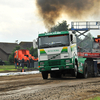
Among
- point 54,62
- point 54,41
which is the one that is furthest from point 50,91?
point 54,41

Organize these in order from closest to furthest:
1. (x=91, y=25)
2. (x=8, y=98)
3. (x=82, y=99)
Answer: (x=82, y=99)
(x=8, y=98)
(x=91, y=25)

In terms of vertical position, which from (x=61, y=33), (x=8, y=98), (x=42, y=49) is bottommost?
(x=8, y=98)

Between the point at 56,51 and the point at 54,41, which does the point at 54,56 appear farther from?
the point at 54,41

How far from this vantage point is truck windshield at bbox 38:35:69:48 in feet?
52.4

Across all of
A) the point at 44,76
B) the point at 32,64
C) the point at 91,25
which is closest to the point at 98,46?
the point at 44,76

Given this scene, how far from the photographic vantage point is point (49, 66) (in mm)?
16312

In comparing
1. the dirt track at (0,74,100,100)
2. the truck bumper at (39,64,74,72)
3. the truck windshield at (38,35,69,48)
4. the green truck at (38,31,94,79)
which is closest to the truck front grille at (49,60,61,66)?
the green truck at (38,31,94,79)

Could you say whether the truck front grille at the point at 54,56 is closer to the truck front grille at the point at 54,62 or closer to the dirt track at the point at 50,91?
the truck front grille at the point at 54,62

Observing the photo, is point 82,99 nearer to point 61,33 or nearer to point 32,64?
point 61,33

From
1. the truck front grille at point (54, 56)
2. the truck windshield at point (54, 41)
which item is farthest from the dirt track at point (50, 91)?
the truck windshield at point (54, 41)

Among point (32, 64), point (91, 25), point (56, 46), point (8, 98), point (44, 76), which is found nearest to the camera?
point (8, 98)

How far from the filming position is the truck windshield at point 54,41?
15984 mm

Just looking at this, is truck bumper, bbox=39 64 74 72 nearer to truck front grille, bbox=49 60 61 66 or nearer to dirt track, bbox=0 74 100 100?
truck front grille, bbox=49 60 61 66

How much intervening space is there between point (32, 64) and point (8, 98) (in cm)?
3752
